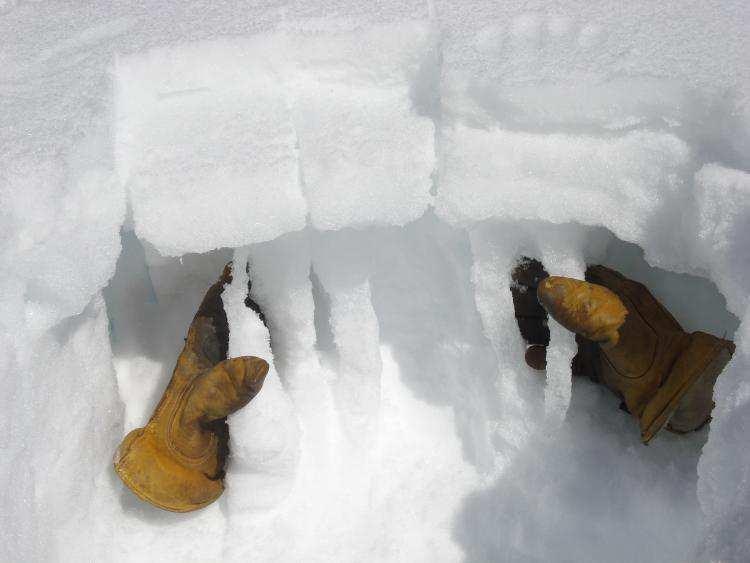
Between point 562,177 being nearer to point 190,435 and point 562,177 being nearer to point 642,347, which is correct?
point 642,347

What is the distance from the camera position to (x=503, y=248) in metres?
1.18

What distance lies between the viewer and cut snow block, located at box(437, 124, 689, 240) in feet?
3.36

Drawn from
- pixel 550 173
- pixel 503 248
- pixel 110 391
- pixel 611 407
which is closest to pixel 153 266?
pixel 110 391

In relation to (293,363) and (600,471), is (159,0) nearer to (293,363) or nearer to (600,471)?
(293,363)

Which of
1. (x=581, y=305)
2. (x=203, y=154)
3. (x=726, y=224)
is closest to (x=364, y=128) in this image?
(x=203, y=154)

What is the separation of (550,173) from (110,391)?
840 millimetres

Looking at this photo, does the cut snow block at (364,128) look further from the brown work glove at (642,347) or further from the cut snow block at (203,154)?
the brown work glove at (642,347)

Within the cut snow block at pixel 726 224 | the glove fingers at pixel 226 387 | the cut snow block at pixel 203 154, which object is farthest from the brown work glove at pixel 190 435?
the cut snow block at pixel 726 224

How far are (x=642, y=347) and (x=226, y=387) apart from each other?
677 millimetres

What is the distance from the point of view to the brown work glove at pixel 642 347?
3.39ft

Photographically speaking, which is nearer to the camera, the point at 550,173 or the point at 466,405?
the point at 550,173

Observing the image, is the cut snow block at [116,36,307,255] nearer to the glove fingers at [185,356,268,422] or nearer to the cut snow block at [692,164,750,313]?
the glove fingers at [185,356,268,422]

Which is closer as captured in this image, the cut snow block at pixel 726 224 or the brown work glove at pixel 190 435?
the cut snow block at pixel 726 224

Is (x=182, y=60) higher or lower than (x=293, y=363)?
higher
